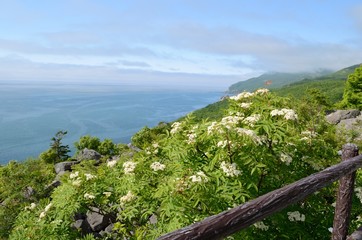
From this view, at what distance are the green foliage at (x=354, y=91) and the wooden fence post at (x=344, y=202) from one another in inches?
2234

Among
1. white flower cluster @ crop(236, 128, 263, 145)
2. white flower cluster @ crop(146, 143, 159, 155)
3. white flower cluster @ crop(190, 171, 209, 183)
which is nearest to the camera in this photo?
white flower cluster @ crop(236, 128, 263, 145)

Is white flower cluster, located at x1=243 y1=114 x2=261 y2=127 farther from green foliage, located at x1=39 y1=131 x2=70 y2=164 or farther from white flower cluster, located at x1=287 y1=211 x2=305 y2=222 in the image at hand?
green foliage, located at x1=39 y1=131 x2=70 y2=164

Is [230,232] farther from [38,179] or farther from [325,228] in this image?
[38,179]

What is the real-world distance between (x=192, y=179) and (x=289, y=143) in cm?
222

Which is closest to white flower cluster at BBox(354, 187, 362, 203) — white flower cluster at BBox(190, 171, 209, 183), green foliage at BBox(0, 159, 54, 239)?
white flower cluster at BBox(190, 171, 209, 183)

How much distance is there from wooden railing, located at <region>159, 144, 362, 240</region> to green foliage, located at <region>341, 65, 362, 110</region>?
186 feet

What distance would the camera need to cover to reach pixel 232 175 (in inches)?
181

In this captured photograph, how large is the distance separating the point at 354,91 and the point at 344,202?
60.2 metres

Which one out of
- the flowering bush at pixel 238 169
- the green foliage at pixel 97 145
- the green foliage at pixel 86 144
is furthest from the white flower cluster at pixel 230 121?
the green foliage at pixel 86 144

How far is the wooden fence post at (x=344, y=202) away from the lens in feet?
13.2

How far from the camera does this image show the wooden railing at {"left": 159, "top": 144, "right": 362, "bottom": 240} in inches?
76.7

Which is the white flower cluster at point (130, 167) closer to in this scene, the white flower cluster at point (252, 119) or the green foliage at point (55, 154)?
the white flower cluster at point (252, 119)

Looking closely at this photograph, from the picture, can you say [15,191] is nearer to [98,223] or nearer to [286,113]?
[98,223]

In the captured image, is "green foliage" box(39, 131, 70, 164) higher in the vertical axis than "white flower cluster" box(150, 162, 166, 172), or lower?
lower
